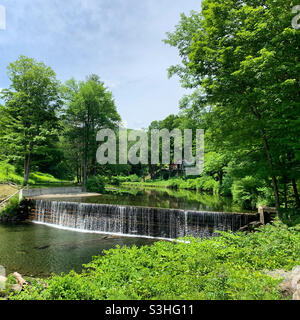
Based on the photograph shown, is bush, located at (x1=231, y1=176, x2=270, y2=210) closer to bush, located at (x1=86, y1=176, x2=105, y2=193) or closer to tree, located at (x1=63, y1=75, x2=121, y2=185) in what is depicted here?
bush, located at (x1=86, y1=176, x2=105, y2=193)

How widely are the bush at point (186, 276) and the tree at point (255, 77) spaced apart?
4.14m

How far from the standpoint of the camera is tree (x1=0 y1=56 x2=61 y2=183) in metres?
22.3

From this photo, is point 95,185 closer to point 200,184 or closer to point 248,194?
point 200,184

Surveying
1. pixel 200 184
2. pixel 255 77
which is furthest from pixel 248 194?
pixel 200 184

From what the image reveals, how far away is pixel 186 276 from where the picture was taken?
3875mm

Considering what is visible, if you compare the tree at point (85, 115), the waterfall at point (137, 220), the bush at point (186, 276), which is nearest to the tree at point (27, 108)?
the tree at point (85, 115)

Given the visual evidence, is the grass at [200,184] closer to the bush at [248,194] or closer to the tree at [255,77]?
the bush at [248,194]

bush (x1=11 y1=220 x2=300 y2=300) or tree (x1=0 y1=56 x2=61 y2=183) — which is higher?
tree (x1=0 y1=56 x2=61 y2=183)

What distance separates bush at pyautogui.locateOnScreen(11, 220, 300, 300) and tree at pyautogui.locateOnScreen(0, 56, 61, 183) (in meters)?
20.8

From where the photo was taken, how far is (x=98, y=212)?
13180 millimetres

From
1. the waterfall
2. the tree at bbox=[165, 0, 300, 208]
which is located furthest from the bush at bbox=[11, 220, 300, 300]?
the waterfall

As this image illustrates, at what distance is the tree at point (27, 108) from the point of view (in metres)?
22.3

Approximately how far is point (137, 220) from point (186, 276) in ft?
28.6
